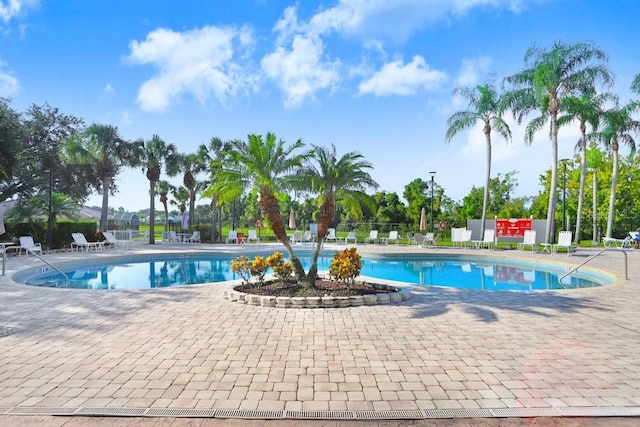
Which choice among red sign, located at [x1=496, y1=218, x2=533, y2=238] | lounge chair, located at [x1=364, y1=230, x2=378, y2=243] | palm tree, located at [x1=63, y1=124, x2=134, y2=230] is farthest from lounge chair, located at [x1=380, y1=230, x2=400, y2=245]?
palm tree, located at [x1=63, y1=124, x2=134, y2=230]

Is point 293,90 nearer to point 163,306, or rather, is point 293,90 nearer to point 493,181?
point 163,306

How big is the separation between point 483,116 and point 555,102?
3722 mm

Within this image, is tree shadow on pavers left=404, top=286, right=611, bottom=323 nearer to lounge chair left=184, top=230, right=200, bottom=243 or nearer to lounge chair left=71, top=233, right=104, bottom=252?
lounge chair left=71, top=233, right=104, bottom=252

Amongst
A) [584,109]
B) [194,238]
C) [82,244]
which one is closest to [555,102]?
[584,109]

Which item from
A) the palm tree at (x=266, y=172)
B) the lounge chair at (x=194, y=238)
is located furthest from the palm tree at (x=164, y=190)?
the palm tree at (x=266, y=172)

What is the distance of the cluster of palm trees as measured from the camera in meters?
17.8

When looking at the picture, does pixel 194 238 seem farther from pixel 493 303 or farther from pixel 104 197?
pixel 493 303

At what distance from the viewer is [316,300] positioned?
264 inches

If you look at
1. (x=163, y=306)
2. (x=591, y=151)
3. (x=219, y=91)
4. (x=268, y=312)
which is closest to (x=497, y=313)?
(x=268, y=312)

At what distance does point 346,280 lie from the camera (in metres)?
7.77

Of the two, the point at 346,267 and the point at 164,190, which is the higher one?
the point at 164,190

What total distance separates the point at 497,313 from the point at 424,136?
50.7ft

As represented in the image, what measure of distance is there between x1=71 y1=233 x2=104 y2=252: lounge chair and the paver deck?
40.2ft

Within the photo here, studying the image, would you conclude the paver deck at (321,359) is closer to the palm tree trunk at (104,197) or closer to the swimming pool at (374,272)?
the swimming pool at (374,272)
